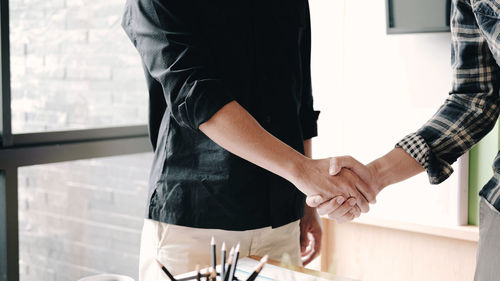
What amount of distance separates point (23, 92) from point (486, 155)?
1725mm

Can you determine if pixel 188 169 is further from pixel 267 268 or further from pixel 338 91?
pixel 338 91

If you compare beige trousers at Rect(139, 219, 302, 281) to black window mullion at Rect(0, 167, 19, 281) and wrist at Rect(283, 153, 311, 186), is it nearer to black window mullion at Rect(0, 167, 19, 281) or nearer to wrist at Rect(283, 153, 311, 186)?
wrist at Rect(283, 153, 311, 186)

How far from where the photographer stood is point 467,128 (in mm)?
1423

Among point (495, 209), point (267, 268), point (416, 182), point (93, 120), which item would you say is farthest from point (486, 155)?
point (93, 120)

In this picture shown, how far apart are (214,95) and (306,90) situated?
1.42 feet

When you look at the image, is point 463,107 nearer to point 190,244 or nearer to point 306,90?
point 306,90

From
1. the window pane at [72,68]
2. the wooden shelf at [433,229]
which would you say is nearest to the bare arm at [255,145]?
the wooden shelf at [433,229]

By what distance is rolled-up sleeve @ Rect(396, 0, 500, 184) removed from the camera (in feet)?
4.33

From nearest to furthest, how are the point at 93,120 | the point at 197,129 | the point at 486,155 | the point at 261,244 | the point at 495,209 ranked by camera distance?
the point at 495,209 < the point at 197,129 < the point at 261,244 < the point at 486,155 < the point at 93,120

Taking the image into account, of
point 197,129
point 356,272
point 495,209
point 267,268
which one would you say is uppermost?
point 197,129

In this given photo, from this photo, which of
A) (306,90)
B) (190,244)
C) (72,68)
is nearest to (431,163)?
(306,90)

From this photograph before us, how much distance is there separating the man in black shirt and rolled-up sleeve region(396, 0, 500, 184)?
0.74 feet

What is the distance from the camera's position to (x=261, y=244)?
4.81 ft

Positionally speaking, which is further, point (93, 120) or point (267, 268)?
point (93, 120)
